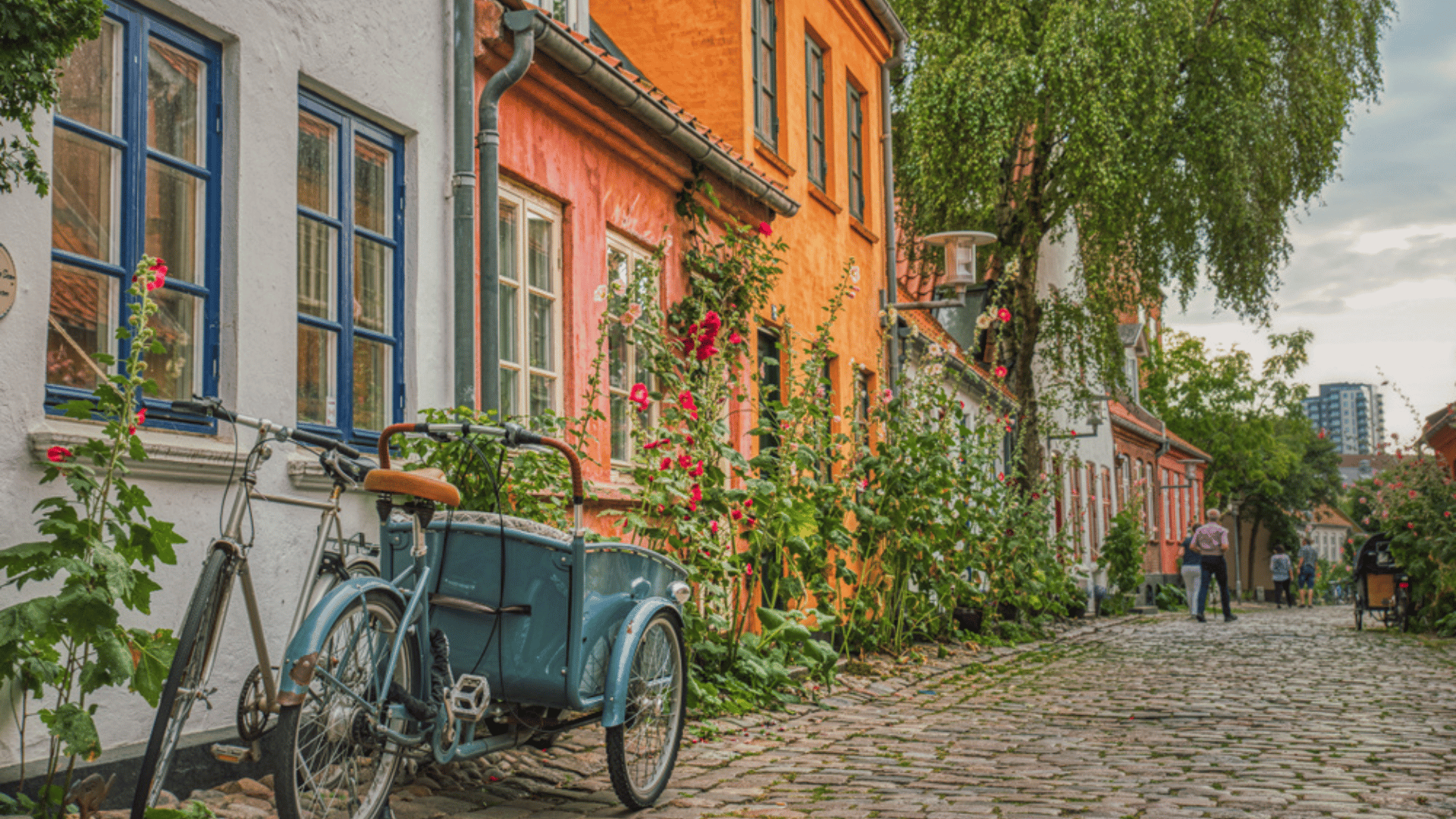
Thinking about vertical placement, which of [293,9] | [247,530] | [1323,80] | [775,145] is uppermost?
[1323,80]

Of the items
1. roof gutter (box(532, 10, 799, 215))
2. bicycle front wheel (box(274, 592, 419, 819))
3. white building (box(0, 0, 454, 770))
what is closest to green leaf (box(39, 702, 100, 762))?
white building (box(0, 0, 454, 770))

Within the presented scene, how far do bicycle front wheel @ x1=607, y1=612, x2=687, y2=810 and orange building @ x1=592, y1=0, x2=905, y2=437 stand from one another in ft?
16.2

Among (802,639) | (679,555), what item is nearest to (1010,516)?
(802,639)

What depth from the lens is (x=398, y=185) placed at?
21.8ft

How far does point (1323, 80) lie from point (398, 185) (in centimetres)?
1589

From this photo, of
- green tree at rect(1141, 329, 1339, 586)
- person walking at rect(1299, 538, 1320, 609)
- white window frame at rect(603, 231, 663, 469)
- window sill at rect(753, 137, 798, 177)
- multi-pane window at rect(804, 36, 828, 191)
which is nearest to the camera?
white window frame at rect(603, 231, 663, 469)

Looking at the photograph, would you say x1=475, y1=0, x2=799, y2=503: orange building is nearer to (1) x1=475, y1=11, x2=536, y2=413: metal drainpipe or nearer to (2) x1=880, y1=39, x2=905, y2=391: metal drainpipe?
(1) x1=475, y1=11, x2=536, y2=413: metal drainpipe

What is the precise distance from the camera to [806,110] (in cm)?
1388

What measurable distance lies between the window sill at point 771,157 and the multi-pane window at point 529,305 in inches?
165

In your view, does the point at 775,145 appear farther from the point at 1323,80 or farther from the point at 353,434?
the point at 1323,80

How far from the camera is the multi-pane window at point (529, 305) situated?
7730 mm

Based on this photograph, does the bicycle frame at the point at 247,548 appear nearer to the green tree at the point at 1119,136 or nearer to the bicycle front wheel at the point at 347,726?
the bicycle front wheel at the point at 347,726

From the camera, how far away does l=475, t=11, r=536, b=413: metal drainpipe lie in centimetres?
697

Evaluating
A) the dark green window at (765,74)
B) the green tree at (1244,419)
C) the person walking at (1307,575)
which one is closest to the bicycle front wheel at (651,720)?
the dark green window at (765,74)
